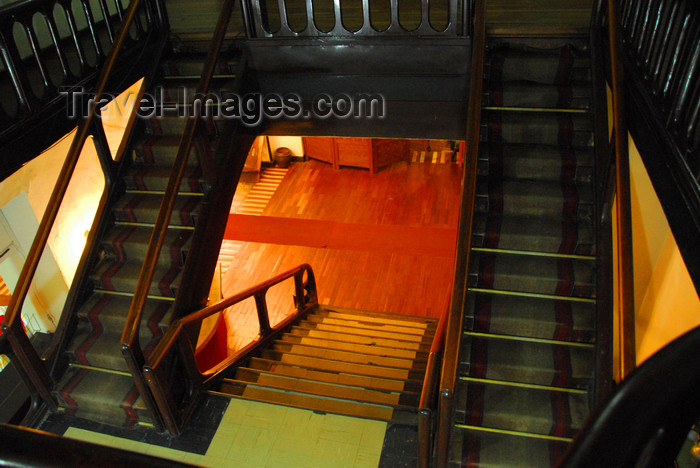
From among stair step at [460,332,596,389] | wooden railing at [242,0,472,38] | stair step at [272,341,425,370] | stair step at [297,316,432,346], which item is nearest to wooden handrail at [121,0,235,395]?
wooden railing at [242,0,472,38]

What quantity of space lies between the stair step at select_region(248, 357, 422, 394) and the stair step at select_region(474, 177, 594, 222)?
4.85 feet

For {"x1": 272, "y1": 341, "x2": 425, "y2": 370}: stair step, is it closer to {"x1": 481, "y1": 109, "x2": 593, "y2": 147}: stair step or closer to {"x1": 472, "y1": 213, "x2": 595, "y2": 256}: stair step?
{"x1": 472, "y1": 213, "x2": 595, "y2": 256}: stair step

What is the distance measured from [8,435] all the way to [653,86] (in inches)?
141

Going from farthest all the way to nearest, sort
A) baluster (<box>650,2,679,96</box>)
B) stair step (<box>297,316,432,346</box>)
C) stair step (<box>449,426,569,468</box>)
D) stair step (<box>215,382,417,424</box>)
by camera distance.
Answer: stair step (<box>297,316,432,346</box>)
stair step (<box>215,382,417,424</box>)
stair step (<box>449,426,569,468</box>)
baluster (<box>650,2,679,96</box>)

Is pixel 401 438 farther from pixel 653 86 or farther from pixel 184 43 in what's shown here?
pixel 184 43

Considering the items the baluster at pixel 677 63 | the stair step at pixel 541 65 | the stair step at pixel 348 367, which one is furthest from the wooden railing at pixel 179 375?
the baluster at pixel 677 63

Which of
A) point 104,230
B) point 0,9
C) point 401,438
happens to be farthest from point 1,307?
point 401,438

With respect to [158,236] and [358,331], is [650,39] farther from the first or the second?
[358,331]

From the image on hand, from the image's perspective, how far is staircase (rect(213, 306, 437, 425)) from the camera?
12.0ft

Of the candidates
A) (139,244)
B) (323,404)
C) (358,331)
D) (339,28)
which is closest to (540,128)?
(339,28)

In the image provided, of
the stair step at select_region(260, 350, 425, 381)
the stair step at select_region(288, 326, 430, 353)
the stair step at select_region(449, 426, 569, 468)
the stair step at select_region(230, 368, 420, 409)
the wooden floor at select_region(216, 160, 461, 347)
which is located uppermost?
the stair step at select_region(449, 426, 569, 468)

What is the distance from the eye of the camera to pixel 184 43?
5234mm

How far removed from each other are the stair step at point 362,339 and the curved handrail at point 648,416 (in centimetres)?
487

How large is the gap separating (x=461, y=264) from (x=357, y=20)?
3.41m
